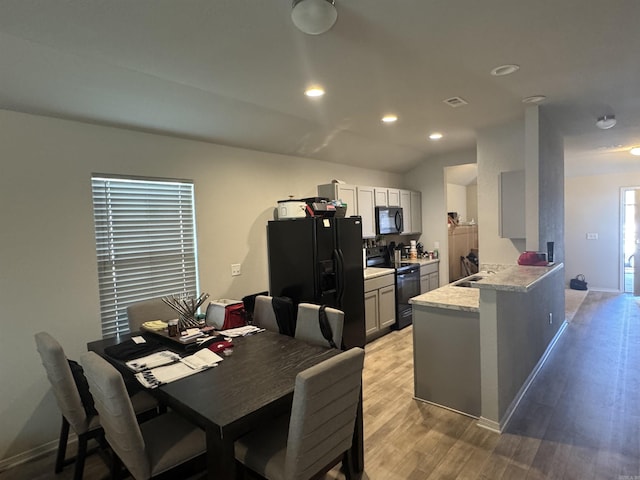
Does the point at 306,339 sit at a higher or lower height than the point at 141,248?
lower

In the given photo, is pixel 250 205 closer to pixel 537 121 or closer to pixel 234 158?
pixel 234 158

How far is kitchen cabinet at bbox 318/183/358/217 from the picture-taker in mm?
4578

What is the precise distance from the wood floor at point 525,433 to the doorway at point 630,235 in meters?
3.84

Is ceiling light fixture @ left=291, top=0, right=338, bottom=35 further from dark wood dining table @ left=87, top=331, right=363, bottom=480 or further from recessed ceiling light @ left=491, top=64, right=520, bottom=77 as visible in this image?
dark wood dining table @ left=87, top=331, right=363, bottom=480

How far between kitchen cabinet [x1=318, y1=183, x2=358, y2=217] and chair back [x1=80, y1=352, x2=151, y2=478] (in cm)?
334

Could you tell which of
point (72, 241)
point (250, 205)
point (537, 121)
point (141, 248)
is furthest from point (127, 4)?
point (537, 121)

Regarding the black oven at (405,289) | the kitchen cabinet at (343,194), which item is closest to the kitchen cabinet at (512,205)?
the black oven at (405,289)

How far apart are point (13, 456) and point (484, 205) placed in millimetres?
4905

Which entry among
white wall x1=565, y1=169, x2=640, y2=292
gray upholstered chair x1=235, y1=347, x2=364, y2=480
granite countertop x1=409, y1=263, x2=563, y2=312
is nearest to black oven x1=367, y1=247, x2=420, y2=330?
granite countertop x1=409, y1=263, x2=563, y2=312

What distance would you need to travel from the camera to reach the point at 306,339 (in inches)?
102

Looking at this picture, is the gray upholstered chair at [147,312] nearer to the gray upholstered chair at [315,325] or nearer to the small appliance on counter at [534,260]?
the gray upholstered chair at [315,325]

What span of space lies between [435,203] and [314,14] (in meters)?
4.84

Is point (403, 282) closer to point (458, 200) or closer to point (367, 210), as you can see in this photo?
point (367, 210)

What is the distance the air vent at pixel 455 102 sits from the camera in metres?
3.16
